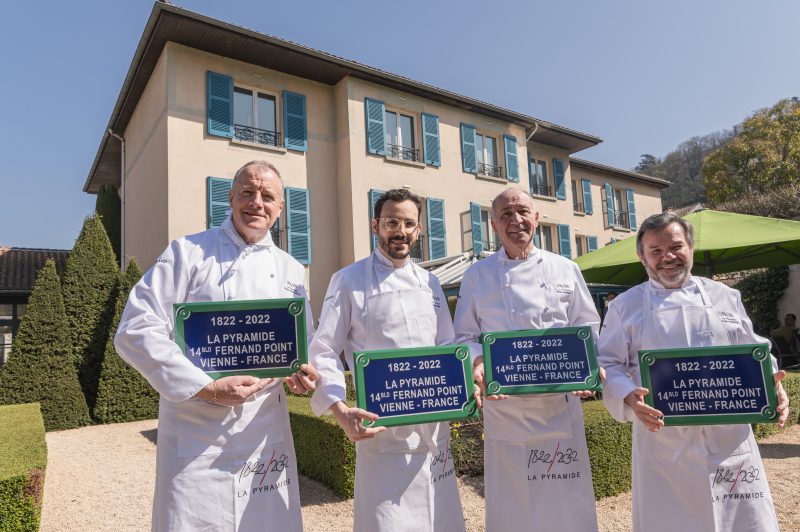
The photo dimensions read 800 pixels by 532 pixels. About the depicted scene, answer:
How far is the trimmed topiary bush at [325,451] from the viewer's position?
5422 mm

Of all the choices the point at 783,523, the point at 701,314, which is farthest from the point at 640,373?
the point at 783,523

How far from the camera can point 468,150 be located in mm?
16672

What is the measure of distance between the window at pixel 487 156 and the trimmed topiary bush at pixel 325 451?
12388mm

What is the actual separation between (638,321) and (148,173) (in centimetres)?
1376

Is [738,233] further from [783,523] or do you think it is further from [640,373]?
[640,373]

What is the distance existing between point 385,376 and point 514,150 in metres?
16.6

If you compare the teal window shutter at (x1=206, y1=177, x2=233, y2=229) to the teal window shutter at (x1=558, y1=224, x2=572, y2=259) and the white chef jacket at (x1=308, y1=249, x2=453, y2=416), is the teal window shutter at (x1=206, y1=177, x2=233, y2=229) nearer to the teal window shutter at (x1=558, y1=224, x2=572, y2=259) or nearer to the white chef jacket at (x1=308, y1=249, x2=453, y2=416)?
the white chef jacket at (x1=308, y1=249, x2=453, y2=416)

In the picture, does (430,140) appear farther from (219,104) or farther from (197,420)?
(197,420)

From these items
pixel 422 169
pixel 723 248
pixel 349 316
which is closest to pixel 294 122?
pixel 422 169

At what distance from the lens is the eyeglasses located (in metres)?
2.79

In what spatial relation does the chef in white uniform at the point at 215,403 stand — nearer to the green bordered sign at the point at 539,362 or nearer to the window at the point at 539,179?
the green bordered sign at the point at 539,362

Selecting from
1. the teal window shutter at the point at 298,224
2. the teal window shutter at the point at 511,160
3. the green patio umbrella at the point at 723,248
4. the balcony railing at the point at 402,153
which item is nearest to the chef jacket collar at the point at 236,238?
the green patio umbrella at the point at 723,248

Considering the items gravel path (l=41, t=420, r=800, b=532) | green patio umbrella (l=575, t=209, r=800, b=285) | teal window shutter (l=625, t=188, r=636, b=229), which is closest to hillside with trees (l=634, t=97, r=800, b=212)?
teal window shutter (l=625, t=188, r=636, b=229)

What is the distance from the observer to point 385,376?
242 cm
